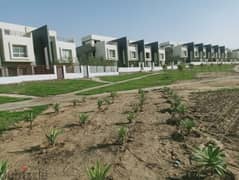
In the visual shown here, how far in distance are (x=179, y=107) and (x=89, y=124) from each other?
3721 millimetres

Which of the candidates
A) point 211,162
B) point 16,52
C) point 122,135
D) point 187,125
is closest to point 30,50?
point 16,52

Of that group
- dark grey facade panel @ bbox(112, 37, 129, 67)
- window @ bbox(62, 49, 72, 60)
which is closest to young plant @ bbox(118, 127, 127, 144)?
window @ bbox(62, 49, 72, 60)

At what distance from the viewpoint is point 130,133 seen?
647cm

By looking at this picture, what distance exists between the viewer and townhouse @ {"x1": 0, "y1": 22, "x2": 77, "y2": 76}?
1419 inches

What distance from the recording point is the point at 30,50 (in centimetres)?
4031

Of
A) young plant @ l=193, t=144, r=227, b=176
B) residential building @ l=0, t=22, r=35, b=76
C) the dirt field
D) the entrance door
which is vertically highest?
residential building @ l=0, t=22, r=35, b=76

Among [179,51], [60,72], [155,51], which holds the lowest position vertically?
[60,72]

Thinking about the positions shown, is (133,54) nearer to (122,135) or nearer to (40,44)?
(40,44)

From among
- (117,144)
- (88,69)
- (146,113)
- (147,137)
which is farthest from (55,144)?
(88,69)

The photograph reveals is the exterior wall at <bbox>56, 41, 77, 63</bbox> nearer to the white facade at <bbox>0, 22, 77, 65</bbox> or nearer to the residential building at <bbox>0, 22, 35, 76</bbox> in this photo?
the white facade at <bbox>0, 22, 77, 65</bbox>

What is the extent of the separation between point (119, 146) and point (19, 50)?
3966 centimetres

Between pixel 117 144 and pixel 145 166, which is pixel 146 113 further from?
pixel 145 166

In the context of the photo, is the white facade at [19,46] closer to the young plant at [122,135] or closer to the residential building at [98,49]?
the residential building at [98,49]

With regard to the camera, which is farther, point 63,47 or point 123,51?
point 123,51
